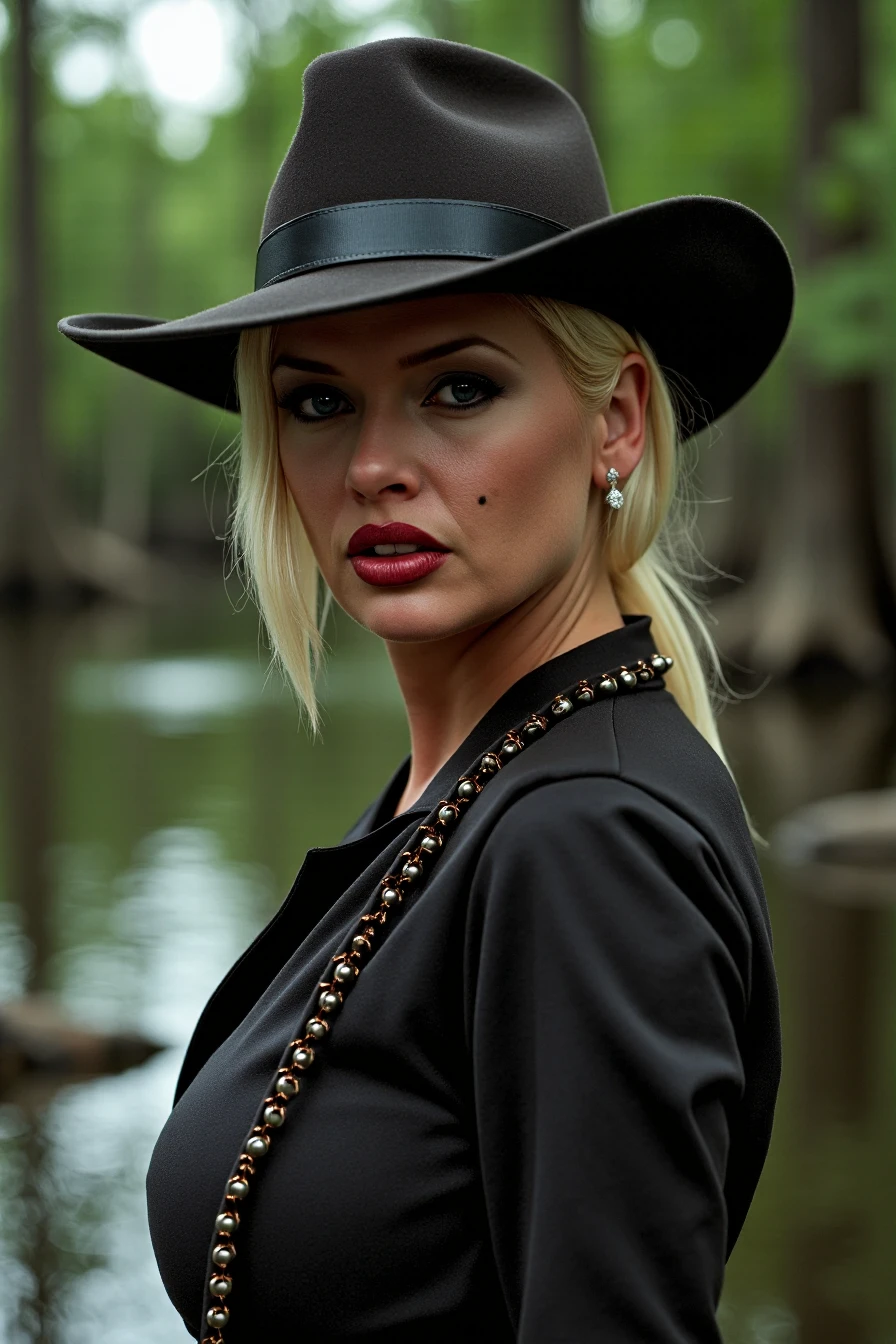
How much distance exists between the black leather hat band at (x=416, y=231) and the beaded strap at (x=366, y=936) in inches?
16.9

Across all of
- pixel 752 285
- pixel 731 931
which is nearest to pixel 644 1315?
pixel 731 931

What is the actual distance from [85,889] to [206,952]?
1.48 m

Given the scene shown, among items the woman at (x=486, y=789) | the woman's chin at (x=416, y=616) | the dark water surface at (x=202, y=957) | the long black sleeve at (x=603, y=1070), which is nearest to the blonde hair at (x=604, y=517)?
the woman at (x=486, y=789)

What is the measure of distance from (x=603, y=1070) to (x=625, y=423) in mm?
792

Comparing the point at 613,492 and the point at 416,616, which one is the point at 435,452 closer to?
the point at 416,616

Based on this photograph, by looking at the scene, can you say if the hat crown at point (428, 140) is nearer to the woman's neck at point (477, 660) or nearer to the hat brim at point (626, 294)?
the hat brim at point (626, 294)

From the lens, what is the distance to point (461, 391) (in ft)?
5.87

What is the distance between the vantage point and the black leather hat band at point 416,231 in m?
1.75

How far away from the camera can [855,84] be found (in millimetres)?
17109

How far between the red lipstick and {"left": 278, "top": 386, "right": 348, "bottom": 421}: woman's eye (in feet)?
0.42

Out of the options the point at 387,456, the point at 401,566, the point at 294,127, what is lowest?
the point at 401,566

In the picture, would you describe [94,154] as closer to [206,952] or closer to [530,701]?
[206,952]

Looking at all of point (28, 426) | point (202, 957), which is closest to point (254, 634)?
point (28, 426)

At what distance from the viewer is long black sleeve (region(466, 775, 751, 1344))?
Answer: 1.42 meters
